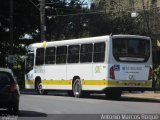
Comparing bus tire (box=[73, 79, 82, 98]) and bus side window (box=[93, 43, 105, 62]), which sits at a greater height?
bus side window (box=[93, 43, 105, 62])

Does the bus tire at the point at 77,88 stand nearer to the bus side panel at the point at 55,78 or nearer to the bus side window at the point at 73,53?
the bus side panel at the point at 55,78

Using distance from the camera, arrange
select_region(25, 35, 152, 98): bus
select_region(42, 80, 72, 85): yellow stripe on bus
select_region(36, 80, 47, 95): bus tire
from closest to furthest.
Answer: select_region(25, 35, 152, 98): bus, select_region(42, 80, 72, 85): yellow stripe on bus, select_region(36, 80, 47, 95): bus tire

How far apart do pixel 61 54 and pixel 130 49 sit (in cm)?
500

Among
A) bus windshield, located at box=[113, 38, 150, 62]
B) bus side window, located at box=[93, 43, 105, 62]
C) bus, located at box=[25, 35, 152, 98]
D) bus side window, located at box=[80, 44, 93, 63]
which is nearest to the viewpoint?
bus, located at box=[25, 35, 152, 98]

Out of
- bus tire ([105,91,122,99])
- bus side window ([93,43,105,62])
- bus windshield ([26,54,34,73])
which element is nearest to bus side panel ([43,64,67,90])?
bus windshield ([26,54,34,73])

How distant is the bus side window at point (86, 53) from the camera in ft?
89.1

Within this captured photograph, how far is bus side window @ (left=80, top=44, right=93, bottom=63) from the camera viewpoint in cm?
2717

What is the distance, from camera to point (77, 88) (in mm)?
28531

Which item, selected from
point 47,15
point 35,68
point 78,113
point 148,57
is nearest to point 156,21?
point 47,15

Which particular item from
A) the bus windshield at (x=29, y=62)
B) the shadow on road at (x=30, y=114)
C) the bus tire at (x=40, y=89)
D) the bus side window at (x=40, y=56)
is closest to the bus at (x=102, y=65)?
the bus side window at (x=40, y=56)

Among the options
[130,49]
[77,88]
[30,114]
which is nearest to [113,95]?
[77,88]

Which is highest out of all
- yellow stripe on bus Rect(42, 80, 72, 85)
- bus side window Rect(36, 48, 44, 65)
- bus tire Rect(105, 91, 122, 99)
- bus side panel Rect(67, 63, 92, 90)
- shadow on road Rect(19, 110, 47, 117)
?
bus side window Rect(36, 48, 44, 65)

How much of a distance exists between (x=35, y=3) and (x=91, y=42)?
71.0 ft

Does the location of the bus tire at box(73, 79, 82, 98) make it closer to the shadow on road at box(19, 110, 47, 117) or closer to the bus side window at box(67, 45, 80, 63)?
the bus side window at box(67, 45, 80, 63)
